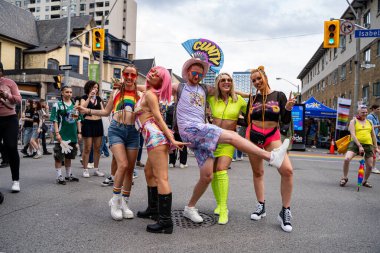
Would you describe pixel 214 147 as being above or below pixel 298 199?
above

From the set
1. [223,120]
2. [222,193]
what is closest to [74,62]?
[223,120]

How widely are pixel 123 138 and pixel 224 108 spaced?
1.34 m

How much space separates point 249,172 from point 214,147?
5.40 metres

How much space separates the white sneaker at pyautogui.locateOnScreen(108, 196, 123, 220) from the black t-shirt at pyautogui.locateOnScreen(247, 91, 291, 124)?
2.00 metres

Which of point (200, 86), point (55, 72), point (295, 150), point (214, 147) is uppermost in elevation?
point (55, 72)

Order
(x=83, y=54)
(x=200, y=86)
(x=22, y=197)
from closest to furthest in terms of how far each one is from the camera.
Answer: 1. (x=200, y=86)
2. (x=22, y=197)
3. (x=83, y=54)

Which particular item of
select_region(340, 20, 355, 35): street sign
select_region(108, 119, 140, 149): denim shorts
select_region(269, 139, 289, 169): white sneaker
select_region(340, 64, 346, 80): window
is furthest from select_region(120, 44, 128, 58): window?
select_region(269, 139, 289, 169): white sneaker

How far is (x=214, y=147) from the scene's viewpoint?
394cm

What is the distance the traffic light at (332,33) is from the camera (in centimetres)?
1438

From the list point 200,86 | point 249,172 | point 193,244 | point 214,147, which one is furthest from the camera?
point 249,172

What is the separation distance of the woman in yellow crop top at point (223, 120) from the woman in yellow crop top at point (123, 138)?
3.42ft

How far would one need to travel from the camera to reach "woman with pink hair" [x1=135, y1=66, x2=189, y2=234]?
3.79 m

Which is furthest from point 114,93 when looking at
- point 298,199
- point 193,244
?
point 298,199

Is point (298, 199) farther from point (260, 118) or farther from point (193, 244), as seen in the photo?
point (193, 244)
